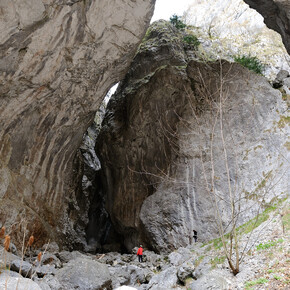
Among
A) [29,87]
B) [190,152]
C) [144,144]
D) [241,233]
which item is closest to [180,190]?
Result: [190,152]

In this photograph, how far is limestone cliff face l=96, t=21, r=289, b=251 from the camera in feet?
47.0

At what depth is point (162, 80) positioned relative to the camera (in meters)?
17.5

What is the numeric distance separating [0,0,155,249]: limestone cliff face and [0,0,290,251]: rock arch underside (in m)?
0.04

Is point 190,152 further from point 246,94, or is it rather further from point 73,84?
point 73,84

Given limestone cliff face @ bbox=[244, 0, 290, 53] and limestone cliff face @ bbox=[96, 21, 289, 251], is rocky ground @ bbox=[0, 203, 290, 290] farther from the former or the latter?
limestone cliff face @ bbox=[244, 0, 290, 53]

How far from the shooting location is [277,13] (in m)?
14.5

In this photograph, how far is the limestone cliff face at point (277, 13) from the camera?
13586 millimetres

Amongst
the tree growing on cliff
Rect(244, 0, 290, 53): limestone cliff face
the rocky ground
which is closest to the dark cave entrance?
the tree growing on cliff

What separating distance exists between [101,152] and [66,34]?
→ 944 centimetres

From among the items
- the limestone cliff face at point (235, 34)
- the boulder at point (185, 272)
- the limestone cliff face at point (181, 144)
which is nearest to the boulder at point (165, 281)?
the boulder at point (185, 272)

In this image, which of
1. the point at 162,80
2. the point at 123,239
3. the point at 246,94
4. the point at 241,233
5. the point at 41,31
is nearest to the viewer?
the point at 241,233

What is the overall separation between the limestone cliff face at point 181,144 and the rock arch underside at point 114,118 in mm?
63

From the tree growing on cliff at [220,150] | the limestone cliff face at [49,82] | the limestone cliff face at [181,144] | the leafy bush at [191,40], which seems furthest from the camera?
the leafy bush at [191,40]

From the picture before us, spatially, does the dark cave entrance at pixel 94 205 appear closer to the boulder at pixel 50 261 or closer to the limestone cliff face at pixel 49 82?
the limestone cliff face at pixel 49 82
